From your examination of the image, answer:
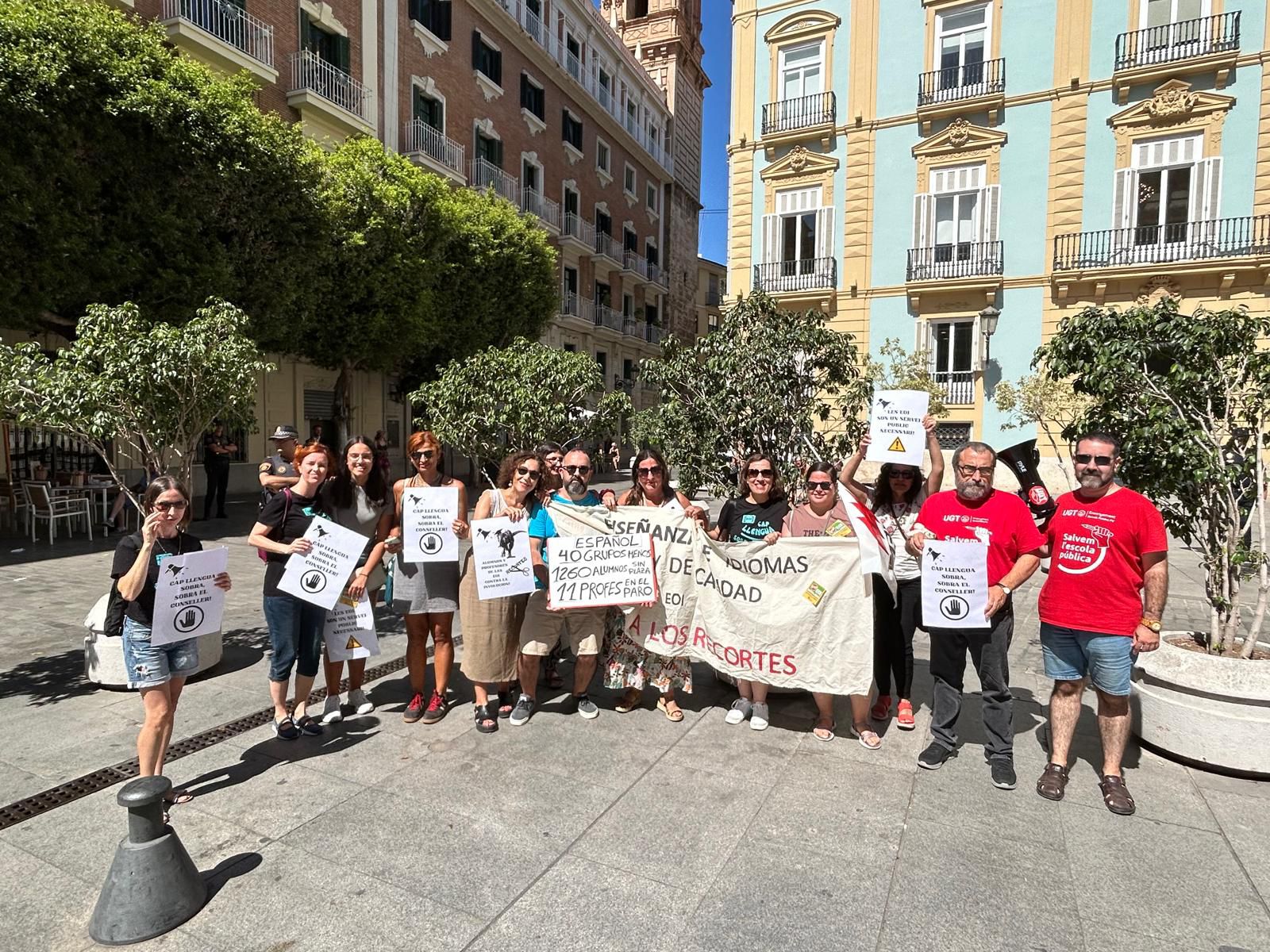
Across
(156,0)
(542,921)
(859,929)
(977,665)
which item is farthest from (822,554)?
(156,0)

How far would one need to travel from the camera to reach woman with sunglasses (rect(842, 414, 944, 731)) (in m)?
4.68

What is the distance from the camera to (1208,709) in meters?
4.11

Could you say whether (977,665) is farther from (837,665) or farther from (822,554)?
(822,554)

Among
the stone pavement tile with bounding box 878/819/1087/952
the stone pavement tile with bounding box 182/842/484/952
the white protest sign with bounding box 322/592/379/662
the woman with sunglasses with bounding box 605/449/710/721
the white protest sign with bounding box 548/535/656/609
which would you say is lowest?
the stone pavement tile with bounding box 182/842/484/952

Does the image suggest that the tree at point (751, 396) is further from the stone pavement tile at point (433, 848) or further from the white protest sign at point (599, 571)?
the stone pavement tile at point (433, 848)

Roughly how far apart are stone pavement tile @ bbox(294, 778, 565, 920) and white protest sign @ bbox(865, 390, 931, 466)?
296 cm

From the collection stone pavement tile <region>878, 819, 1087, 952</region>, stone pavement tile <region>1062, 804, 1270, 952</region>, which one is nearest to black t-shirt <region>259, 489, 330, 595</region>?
stone pavement tile <region>878, 819, 1087, 952</region>

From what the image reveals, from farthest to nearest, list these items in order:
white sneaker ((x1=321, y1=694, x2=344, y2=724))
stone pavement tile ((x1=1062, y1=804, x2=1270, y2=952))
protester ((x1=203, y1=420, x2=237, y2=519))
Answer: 1. protester ((x1=203, y1=420, x2=237, y2=519))
2. white sneaker ((x1=321, y1=694, x2=344, y2=724))
3. stone pavement tile ((x1=1062, y1=804, x2=1270, y2=952))

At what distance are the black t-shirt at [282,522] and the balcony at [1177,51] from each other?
2316cm

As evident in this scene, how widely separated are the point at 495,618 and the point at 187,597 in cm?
174

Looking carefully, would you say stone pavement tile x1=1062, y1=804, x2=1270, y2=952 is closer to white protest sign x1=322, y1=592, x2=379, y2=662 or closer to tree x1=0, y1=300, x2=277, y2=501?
white protest sign x1=322, y1=592, x2=379, y2=662

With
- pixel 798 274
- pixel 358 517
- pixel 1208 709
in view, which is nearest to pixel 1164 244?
pixel 798 274

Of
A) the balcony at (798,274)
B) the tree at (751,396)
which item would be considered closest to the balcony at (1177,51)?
the balcony at (798,274)

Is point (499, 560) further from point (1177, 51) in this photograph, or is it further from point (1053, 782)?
point (1177, 51)
